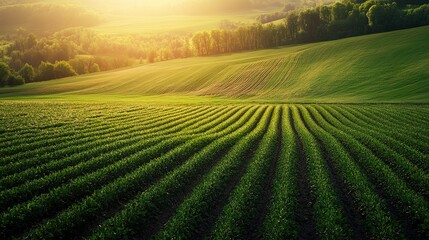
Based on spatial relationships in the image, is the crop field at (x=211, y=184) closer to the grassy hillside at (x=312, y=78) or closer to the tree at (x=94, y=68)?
the grassy hillside at (x=312, y=78)

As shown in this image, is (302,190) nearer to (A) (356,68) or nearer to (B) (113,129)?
(B) (113,129)

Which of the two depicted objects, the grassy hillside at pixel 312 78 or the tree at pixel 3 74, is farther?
the tree at pixel 3 74

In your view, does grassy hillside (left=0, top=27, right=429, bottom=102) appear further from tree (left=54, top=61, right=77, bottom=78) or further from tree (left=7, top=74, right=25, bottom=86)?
tree (left=54, top=61, right=77, bottom=78)

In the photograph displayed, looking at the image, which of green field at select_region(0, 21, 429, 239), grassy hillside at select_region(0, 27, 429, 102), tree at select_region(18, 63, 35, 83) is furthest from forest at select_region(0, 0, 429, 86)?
green field at select_region(0, 21, 429, 239)

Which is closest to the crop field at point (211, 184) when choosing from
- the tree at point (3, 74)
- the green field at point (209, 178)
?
the green field at point (209, 178)

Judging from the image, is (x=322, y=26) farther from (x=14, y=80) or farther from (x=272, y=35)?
(x=14, y=80)

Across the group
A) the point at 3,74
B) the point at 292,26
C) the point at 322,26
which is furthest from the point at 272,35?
the point at 3,74

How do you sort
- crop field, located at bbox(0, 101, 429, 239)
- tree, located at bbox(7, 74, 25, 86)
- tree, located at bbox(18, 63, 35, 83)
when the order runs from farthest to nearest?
tree, located at bbox(18, 63, 35, 83) < tree, located at bbox(7, 74, 25, 86) < crop field, located at bbox(0, 101, 429, 239)

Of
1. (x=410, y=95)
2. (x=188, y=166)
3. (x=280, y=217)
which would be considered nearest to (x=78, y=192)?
(x=188, y=166)
